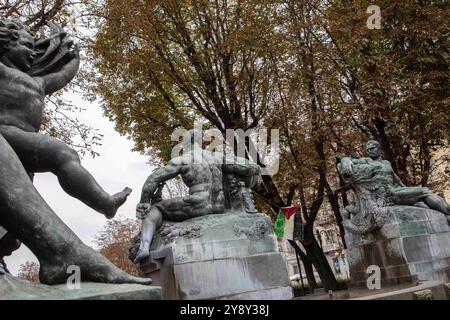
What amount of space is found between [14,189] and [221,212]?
4.73m

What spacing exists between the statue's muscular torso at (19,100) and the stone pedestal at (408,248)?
275 inches

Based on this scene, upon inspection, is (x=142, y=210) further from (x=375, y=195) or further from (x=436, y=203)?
(x=436, y=203)

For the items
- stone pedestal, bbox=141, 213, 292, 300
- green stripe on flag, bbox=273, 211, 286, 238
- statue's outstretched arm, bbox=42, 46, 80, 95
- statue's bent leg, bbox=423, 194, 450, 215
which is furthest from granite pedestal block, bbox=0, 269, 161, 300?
green stripe on flag, bbox=273, 211, 286, 238

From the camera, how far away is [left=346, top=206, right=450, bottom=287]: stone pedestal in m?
8.30

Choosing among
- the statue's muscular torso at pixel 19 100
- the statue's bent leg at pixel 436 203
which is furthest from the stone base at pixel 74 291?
the statue's bent leg at pixel 436 203

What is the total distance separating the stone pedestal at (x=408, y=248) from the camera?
8.30 meters

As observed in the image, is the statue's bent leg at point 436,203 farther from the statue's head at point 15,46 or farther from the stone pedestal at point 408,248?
the statue's head at point 15,46

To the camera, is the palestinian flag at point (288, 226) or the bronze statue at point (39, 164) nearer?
the bronze statue at point (39, 164)

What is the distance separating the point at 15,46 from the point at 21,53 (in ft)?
0.21

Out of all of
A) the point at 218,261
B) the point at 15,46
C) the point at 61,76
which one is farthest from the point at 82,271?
the point at 218,261

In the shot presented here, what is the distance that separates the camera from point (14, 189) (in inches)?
100

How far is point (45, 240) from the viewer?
2531mm
